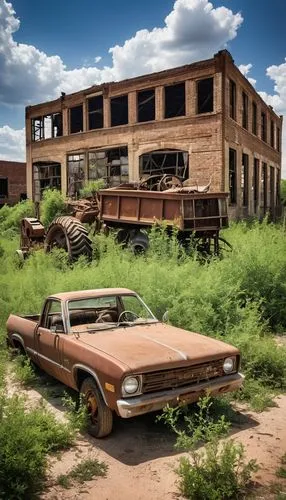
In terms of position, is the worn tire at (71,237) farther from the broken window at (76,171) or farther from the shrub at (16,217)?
the broken window at (76,171)

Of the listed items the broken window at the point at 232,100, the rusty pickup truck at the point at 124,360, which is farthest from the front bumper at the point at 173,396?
the broken window at the point at 232,100

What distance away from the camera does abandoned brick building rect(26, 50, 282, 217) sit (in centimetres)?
2125

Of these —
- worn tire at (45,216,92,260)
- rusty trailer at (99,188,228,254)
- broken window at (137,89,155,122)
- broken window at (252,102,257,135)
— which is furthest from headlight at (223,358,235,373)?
broken window at (252,102,257,135)

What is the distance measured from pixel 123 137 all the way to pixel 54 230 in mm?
12212

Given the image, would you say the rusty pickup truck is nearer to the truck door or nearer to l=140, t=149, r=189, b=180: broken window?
the truck door

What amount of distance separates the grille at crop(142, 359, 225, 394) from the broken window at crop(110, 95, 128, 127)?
23.0m

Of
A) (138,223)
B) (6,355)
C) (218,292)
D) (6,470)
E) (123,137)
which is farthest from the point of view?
(123,137)

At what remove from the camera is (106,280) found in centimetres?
923

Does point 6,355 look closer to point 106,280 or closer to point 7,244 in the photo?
point 106,280

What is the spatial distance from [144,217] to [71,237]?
6.93ft

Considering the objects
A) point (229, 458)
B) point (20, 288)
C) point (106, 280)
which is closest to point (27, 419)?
point (229, 458)

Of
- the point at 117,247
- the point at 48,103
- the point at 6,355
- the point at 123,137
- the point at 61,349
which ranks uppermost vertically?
the point at 48,103

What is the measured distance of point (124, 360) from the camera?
4574 millimetres

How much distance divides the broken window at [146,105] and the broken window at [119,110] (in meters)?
1.39
